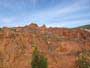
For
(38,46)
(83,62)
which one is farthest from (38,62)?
(38,46)

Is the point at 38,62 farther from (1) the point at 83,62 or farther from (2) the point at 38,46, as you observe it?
(2) the point at 38,46

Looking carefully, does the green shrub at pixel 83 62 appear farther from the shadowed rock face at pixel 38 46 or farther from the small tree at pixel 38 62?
the small tree at pixel 38 62

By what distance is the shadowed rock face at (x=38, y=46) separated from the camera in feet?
237

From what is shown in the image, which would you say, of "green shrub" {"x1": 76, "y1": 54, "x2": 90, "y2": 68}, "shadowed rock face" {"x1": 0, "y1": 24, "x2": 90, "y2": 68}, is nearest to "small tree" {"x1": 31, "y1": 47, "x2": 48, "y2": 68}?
"shadowed rock face" {"x1": 0, "y1": 24, "x2": 90, "y2": 68}

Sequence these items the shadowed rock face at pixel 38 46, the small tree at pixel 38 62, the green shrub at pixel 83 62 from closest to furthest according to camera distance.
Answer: the small tree at pixel 38 62 → the green shrub at pixel 83 62 → the shadowed rock face at pixel 38 46

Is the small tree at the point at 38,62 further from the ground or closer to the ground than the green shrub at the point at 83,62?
further from the ground

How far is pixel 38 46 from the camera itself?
256 feet

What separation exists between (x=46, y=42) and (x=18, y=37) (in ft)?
26.0

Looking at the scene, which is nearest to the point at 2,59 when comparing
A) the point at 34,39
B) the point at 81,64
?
the point at 34,39

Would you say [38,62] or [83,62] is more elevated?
[38,62]

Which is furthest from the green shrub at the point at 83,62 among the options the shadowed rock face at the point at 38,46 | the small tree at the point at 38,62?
the small tree at the point at 38,62

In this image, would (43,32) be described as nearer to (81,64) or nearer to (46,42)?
(46,42)

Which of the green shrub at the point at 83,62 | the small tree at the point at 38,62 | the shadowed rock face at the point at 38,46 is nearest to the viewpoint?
the small tree at the point at 38,62

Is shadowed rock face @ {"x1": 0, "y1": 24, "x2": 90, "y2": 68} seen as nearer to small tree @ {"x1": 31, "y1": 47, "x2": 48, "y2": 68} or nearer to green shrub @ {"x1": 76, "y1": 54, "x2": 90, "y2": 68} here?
green shrub @ {"x1": 76, "y1": 54, "x2": 90, "y2": 68}
